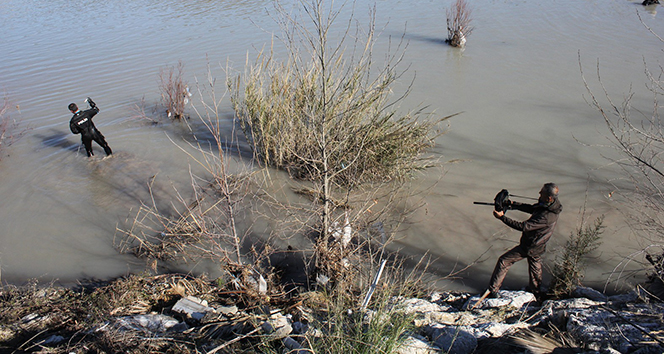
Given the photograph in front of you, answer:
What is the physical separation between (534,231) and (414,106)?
21.6ft

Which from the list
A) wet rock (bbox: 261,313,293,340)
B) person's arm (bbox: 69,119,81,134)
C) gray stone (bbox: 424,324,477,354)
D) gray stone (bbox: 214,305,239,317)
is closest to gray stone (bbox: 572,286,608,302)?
gray stone (bbox: 424,324,477,354)

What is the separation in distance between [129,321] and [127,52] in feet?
44.3

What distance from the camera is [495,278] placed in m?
4.90

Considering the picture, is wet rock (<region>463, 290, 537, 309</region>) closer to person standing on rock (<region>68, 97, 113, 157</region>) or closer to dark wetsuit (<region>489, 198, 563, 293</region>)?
dark wetsuit (<region>489, 198, 563, 293</region>)

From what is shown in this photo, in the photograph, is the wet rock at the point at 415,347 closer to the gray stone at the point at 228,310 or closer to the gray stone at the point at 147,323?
the gray stone at the point at 228,310

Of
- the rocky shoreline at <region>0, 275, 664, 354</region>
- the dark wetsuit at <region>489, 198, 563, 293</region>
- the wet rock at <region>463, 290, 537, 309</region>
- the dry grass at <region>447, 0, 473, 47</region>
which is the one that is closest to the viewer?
the rocky shoreline at <region>0, 275, 664, 354</region>

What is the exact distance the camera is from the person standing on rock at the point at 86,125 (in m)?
8.06

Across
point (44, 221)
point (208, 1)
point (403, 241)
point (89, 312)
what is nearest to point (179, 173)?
point (44, 221)

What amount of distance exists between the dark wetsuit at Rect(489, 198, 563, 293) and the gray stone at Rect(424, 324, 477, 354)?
1.25 metres

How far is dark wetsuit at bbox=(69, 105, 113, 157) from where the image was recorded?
808cm

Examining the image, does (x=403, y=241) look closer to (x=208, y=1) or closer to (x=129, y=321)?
(x=129, y=321)

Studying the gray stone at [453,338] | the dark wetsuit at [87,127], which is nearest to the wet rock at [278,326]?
the gray stone at [453,338]

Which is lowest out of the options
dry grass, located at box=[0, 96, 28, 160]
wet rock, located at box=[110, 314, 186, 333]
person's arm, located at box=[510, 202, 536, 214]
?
wet rock, located at box=[110, 314, 186, 333]

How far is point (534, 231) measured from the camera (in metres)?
4.58
